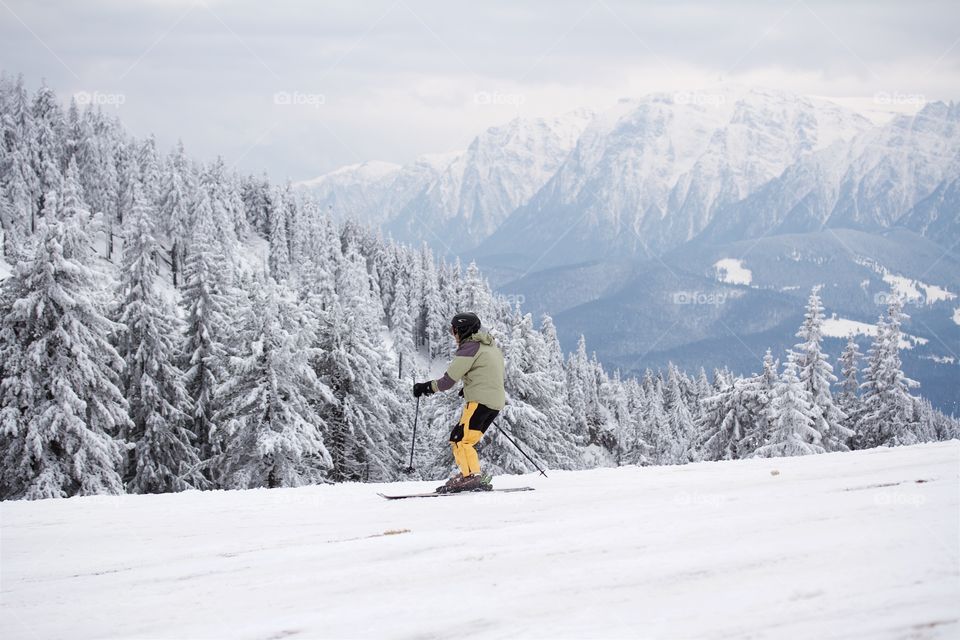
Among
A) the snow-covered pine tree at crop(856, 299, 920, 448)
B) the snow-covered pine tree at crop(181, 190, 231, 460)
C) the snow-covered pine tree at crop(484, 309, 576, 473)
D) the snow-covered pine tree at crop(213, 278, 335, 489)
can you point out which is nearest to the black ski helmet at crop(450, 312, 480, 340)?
the snow-covered pine tree at crop(484, 309, 576, 473)

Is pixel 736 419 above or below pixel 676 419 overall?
above

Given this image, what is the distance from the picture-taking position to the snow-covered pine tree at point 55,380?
74.0ft

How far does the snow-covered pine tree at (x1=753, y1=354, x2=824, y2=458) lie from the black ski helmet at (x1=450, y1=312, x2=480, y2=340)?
27426mm

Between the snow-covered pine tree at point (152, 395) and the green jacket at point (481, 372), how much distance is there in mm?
21830

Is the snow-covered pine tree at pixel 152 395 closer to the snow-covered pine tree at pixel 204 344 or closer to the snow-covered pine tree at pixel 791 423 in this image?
the snow-covered pine tree at pixel 204 344

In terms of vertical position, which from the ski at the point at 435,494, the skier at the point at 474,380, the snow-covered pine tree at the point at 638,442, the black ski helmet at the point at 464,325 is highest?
the black ski helmet at the point at 464,325

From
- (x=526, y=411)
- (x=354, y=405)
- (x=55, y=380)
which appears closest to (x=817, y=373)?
(x=526, y=411)

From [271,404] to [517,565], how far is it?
22.3 meters

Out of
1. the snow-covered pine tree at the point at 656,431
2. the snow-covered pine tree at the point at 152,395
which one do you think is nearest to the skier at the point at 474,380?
the snow-covered pine tree at the point at 152,395

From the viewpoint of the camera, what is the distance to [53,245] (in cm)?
2347

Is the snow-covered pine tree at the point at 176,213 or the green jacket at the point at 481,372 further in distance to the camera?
the snow-covered pine tree at the point at 176,213

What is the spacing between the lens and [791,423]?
111 ft

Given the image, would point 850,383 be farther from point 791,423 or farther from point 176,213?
point 176,213

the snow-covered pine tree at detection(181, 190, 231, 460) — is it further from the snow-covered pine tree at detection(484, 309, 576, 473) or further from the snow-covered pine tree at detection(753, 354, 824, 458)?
the snow-covered pine tree at detection(753, 354, 824, 458)
